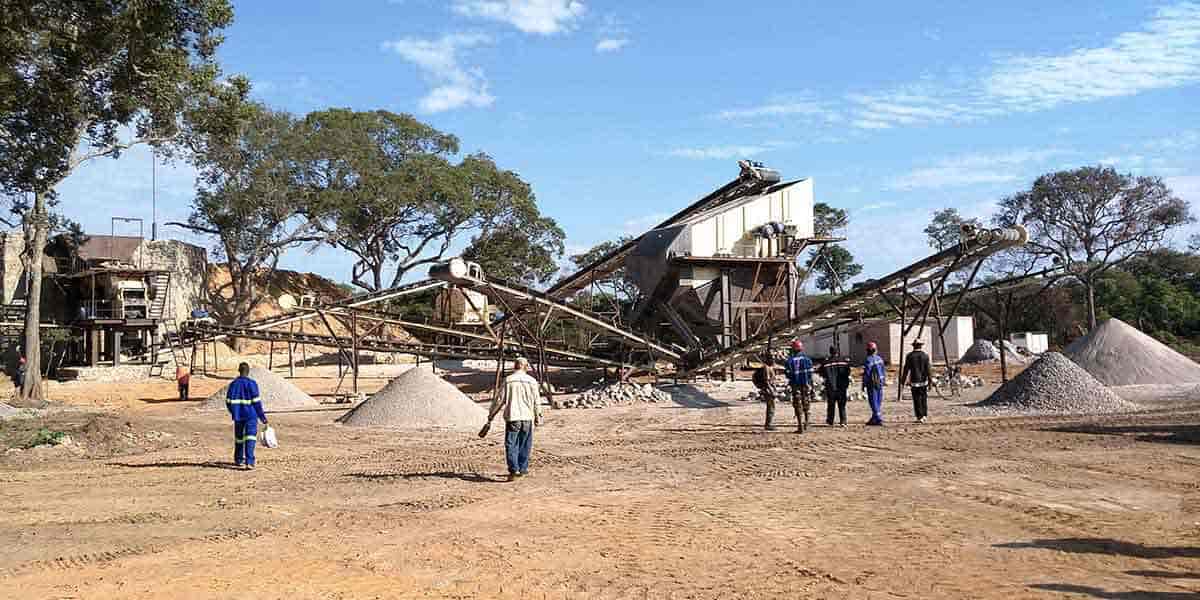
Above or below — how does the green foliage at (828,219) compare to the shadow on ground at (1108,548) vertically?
above

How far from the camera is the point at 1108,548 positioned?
6.26m

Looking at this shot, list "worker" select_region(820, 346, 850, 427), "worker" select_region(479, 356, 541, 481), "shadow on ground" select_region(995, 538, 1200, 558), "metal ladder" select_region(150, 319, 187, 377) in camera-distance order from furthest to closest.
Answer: "metal ladder" select_region(150, 319, 187, 377) → "worker" select_region(820, 346, 850, 427) → "worker" select_region(479, 356, 541, 481) → "shadow on ground" select_region(995, 538, 1200, 558)

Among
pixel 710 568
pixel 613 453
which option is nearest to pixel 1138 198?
pixel 613 453

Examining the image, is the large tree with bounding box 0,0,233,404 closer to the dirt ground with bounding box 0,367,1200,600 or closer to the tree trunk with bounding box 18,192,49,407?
the tree trunk with bounding box 18,192,49,407

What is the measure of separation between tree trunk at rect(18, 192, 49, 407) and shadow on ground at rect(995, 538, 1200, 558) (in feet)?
80.8

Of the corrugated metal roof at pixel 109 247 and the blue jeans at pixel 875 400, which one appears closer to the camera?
the blue jeans at pixel 875 400

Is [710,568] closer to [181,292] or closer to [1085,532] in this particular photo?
[1085,532]

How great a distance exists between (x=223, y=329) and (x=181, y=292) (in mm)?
21145

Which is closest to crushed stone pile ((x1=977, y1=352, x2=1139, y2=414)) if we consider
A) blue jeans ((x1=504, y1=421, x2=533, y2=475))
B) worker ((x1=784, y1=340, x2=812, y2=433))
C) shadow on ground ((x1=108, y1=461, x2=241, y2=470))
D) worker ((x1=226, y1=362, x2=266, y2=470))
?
worker ((x1=784, y1=340, x2=812, y2=433))

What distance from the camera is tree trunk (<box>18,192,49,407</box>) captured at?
23594mm

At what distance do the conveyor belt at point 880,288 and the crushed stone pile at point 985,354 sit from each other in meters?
17.1

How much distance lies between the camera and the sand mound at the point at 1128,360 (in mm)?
21547

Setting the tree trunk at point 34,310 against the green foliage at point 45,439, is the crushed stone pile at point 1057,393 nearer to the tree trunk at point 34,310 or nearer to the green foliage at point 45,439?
the green foliage at point 45,439

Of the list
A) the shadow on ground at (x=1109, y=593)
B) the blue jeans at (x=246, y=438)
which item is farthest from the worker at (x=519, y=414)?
the shadow on ground at (x=1109, y=593)
